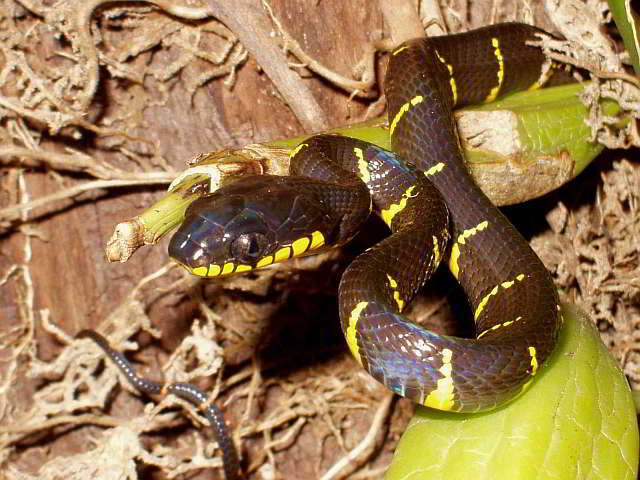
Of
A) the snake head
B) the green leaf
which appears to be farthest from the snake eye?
the green leaf

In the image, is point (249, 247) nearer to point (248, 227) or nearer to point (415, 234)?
point (248, 227)

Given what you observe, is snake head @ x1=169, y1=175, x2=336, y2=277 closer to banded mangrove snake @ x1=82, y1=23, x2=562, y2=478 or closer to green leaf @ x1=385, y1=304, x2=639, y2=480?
banded mangrove snake @ x1=82, y1=23, x2=562, y2=478

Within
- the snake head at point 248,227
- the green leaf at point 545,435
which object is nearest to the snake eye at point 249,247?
the snake head at point 248,227

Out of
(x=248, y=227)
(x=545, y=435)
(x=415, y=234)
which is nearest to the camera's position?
(x=545, y=435)

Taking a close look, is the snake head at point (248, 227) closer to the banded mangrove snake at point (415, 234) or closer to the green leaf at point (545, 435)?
the banded mangrove snake at point (415, 234)

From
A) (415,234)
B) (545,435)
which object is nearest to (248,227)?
(415,234)

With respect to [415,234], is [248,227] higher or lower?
higher

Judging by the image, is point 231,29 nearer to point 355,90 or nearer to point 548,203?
point 355,90

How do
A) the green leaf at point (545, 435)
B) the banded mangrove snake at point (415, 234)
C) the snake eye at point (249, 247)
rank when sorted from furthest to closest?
the snake eye at point (249, 247) < the banded mangrove snake at point (415, 234) < the green leaf at point (545, 435)
